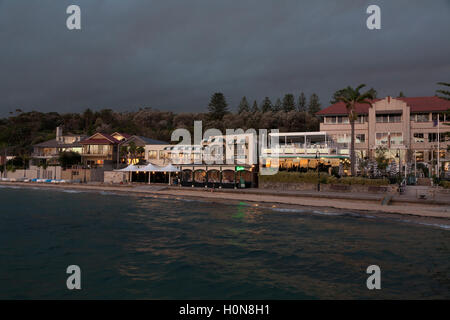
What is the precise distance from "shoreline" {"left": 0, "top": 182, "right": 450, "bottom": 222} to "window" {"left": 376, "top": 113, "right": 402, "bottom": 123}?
898 inches

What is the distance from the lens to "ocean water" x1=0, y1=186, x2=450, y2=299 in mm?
10328

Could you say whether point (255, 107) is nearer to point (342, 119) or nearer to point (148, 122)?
point (148, 122)

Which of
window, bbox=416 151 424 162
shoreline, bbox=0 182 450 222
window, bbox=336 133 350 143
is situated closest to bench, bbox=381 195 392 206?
shoreline, bbox=0 182 450 222

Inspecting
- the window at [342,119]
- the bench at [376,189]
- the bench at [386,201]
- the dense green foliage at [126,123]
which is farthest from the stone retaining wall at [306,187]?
the dense green foliage at [126,123]

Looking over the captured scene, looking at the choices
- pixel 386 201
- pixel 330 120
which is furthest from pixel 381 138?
pixel 386 201

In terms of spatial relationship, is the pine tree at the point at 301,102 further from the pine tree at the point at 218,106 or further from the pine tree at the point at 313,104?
the pine tree at the point at 218,106

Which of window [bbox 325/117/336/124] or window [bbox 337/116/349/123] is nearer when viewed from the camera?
window [bbox 337/116/349/123]

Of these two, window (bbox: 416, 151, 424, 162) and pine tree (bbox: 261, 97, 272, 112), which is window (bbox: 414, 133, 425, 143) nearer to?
window (bbox: 416, 151, 424, 162)

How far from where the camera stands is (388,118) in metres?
45.6

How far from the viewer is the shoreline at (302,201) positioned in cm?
2345

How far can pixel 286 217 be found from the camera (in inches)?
925

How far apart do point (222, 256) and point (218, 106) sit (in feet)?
324

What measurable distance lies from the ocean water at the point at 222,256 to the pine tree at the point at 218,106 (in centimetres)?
8780
